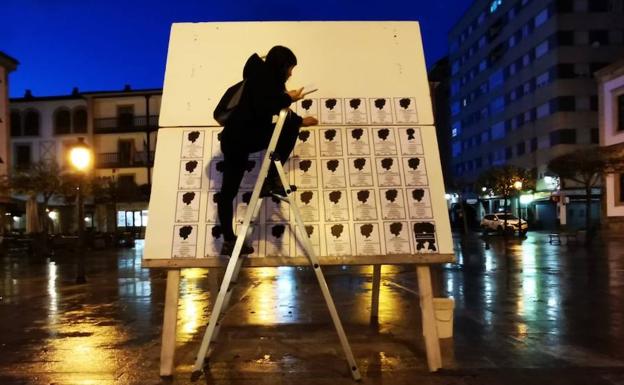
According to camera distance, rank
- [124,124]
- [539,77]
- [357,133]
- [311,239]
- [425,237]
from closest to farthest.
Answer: [311,239], [425,237], [357,133], [124,124], [539,77]

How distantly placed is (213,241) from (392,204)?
145 centimetres

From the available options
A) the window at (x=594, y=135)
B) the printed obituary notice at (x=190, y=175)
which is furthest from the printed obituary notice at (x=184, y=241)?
the window at (x=594, y=135)

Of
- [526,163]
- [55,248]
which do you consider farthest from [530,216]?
[55,248]

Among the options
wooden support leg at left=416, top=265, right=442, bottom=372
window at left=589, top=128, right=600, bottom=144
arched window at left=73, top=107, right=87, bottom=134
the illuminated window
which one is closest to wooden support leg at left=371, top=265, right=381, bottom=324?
wooden support leg at left=416, top=265, right=442, bottom=372

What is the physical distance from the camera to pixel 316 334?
6.94 metres

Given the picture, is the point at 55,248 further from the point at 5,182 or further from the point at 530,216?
the point at 530,216

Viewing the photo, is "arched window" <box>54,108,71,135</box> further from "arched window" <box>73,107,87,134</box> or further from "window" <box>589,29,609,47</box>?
"window" <box>589,29,609,47</box>

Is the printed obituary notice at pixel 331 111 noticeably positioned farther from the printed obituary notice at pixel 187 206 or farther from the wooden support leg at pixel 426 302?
the wooden support leg at pixel 426 302

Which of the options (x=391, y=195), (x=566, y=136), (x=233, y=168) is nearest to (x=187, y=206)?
(x=233, y=168)

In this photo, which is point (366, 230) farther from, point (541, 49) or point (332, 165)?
point (541, 49)

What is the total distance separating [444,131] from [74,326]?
86.2 meters

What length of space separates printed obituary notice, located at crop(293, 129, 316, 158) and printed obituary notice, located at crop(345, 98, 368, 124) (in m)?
0.34

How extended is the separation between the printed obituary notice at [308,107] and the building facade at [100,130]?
161 feet

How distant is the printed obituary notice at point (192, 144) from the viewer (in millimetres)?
5105
